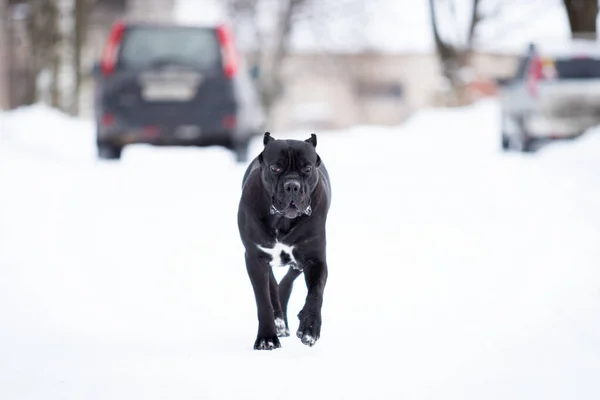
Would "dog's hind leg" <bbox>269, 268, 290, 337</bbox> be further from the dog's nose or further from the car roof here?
the car roof

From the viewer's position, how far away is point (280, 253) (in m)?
5.01

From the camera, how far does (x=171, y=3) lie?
49.6m

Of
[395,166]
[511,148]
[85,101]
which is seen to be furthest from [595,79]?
[85,101]

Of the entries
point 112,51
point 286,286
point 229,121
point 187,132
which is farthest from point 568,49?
point 286,286

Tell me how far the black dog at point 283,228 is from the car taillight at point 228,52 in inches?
270

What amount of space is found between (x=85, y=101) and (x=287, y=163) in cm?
4851

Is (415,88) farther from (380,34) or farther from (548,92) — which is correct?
(548,92)

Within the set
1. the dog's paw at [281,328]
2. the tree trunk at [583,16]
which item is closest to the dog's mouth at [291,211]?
the dog's paw at [281,328]

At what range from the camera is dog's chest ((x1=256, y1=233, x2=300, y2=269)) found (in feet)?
16.3

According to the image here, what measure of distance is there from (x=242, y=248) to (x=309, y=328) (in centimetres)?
295

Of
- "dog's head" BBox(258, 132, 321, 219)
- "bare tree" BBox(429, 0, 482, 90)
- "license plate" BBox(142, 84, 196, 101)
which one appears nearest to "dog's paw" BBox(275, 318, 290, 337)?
"dog's head" BBox(258, 132, 321, 219)

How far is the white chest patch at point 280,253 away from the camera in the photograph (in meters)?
4.98

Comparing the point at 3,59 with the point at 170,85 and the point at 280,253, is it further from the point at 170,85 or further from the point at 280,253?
the point at 280,253

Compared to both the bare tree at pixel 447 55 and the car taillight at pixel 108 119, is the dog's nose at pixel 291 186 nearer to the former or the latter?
the car taillight at pixel 108 119
